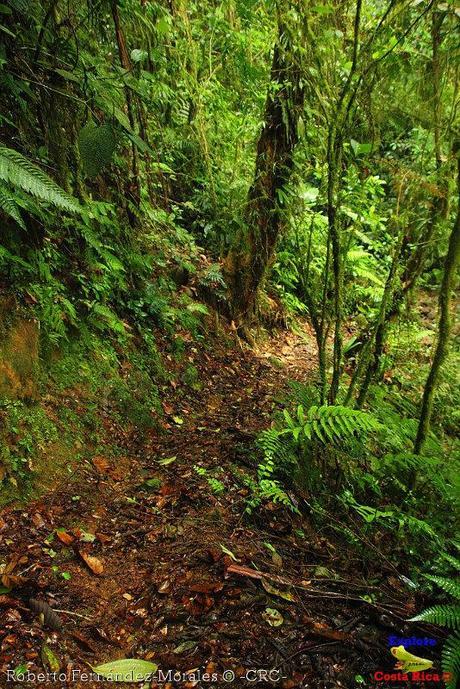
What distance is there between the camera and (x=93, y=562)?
2322 millimetres

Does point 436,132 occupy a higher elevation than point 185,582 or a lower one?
higher

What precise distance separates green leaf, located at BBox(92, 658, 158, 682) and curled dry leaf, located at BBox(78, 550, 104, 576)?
0.53m

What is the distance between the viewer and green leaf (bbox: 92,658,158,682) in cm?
176

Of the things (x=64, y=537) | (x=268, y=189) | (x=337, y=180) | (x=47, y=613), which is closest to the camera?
(x=47, y=613)

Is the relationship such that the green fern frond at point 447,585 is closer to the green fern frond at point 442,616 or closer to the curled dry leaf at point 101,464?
the green fern frond at point 442,616

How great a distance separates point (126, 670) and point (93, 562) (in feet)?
2.11

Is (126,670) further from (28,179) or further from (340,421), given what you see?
(28,179)

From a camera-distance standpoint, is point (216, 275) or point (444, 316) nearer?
point (444, 316)

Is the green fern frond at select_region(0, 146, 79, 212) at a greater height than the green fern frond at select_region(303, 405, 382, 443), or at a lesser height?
greater

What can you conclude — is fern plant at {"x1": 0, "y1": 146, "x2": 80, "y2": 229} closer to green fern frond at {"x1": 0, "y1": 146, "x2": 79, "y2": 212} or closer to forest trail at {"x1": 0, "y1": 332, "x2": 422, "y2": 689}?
green fern frond at {"x1": 0, "y1": 146, "x2": 79, "y2": 212}

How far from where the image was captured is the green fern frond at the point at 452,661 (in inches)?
68.1

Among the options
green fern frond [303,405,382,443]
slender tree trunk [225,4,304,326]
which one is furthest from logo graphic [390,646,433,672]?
slender tree trunk [225,4,304,326]

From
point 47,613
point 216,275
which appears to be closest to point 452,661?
point 47,613

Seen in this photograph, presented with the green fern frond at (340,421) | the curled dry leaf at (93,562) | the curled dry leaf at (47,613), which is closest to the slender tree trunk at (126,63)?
the green fern frond at (340,421)
